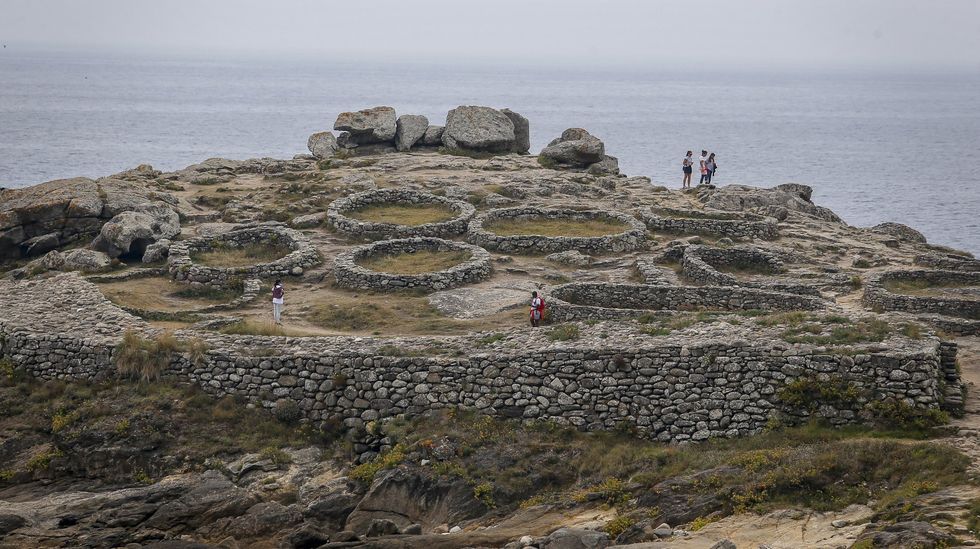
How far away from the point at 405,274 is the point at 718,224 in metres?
14.8

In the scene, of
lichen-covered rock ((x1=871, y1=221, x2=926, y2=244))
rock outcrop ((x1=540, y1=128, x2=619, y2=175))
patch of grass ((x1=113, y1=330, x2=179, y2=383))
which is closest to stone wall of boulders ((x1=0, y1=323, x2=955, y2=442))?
patch of grass ((x1=113, y1=330, x2=179, y2=383))

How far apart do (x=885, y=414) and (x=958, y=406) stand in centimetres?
185

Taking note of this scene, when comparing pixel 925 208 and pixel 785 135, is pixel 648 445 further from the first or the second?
pixel 785 135

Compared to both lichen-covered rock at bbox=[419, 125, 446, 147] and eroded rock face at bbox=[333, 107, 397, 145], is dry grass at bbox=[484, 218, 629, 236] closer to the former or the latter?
lichen-covered rock at bbox=[419, 125, 446, 147]

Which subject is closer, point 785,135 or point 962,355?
point 962,355

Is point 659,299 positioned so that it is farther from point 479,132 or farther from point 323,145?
point 323,145

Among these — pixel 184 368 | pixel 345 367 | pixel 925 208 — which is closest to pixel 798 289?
pixel 345 367

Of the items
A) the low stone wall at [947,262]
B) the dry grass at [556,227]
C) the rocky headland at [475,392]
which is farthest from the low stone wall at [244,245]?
the low stone wall at [947,262]

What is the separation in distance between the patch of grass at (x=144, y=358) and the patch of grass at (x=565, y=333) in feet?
34.1

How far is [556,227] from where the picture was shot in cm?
4869

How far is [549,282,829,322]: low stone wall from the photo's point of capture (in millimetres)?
34562

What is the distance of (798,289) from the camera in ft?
126

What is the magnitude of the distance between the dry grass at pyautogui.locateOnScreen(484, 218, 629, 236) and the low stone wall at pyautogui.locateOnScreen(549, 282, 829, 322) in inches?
416

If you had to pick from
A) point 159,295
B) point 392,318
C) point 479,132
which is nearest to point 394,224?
point 159,295
